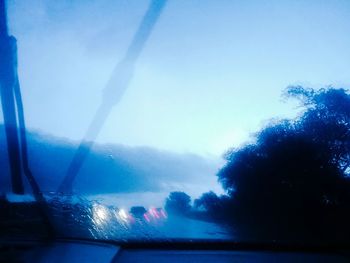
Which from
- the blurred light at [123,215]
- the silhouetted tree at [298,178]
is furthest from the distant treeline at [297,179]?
the blurred light at [123,215]

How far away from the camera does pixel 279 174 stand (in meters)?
27.6

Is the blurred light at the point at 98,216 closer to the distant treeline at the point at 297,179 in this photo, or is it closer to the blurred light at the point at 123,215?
the blurred light at the point at 123,215

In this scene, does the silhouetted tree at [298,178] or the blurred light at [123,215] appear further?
the silhouetted tree at [298,178]

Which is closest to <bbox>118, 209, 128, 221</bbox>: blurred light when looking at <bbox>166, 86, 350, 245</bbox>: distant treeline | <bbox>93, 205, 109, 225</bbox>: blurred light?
<bbox>93, 205, 109, 225</bbox>: blurred light

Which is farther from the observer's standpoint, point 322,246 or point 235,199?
point 235,199

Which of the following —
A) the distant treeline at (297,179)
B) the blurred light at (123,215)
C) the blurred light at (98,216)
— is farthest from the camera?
the distant treeline at (297,179)

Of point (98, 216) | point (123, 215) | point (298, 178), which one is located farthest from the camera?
point (298, 178)

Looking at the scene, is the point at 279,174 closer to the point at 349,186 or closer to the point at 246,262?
the point at 349,186

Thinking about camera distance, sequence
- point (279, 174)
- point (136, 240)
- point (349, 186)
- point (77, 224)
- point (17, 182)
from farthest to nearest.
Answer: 1. point (279, 174)
2. point (349, 186)
3. point (17, 182)
4. point (77, 224)
5. point (136, 240)

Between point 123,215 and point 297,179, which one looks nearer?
point 123,215

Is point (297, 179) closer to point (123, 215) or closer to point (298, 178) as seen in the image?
point (298, 178)

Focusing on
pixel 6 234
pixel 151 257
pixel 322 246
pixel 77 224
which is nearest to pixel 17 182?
pixel 77 224

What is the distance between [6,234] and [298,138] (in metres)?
28.0

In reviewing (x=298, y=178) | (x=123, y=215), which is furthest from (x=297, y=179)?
(x=123, y=215)
